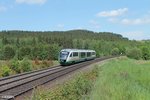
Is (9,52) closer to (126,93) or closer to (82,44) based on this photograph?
(82,44)

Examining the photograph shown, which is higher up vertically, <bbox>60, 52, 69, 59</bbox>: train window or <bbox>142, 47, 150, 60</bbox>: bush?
<bbox>60, 52, 69, 59</bbox>: train window

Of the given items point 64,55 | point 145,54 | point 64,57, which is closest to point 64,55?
point 64,55

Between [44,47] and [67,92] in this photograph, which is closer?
[67,92]

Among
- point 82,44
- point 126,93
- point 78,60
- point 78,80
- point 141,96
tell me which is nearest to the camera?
point 141,96

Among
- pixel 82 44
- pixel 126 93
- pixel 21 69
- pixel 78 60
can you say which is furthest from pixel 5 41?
pixel 126 93

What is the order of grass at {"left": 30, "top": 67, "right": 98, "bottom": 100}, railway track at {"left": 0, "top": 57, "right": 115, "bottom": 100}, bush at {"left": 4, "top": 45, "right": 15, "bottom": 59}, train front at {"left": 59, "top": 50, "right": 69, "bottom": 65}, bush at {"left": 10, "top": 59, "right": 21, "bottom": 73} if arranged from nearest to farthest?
grass at {"left": 30, "top": 67, "right": 98, "bottom": 100} → railway track at {"left": 0, "top": 57, "right": 115, "bottom": 100} → bush at {"left": 10, "top": 59, "right": 21, "bottom": 73} → train front at {"left": 59, "top": 50, "right": 69, "bottom": 65} → bush at {"left": 4, "top": 45, "right": 15, "bottom": 59}

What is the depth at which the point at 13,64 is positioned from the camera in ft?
145

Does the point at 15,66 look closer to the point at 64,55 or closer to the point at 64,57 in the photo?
the point at 64,57

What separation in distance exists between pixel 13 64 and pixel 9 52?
6058 centimetres

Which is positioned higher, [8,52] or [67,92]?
[67,92]

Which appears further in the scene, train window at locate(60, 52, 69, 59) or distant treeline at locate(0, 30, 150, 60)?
distant treeline at locate(0, 30, 150, 60)

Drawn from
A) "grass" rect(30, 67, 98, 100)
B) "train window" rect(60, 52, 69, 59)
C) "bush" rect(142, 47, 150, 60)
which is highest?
"grass" rect(30, 67, 98, 100)

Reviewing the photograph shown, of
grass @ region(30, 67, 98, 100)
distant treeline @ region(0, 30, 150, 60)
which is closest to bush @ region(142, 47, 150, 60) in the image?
distant treeline @ region(0, 30, 150, 60)

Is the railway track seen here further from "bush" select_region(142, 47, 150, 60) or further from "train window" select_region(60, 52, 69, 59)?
"bush" select_region(142, 47, 150, 60)
